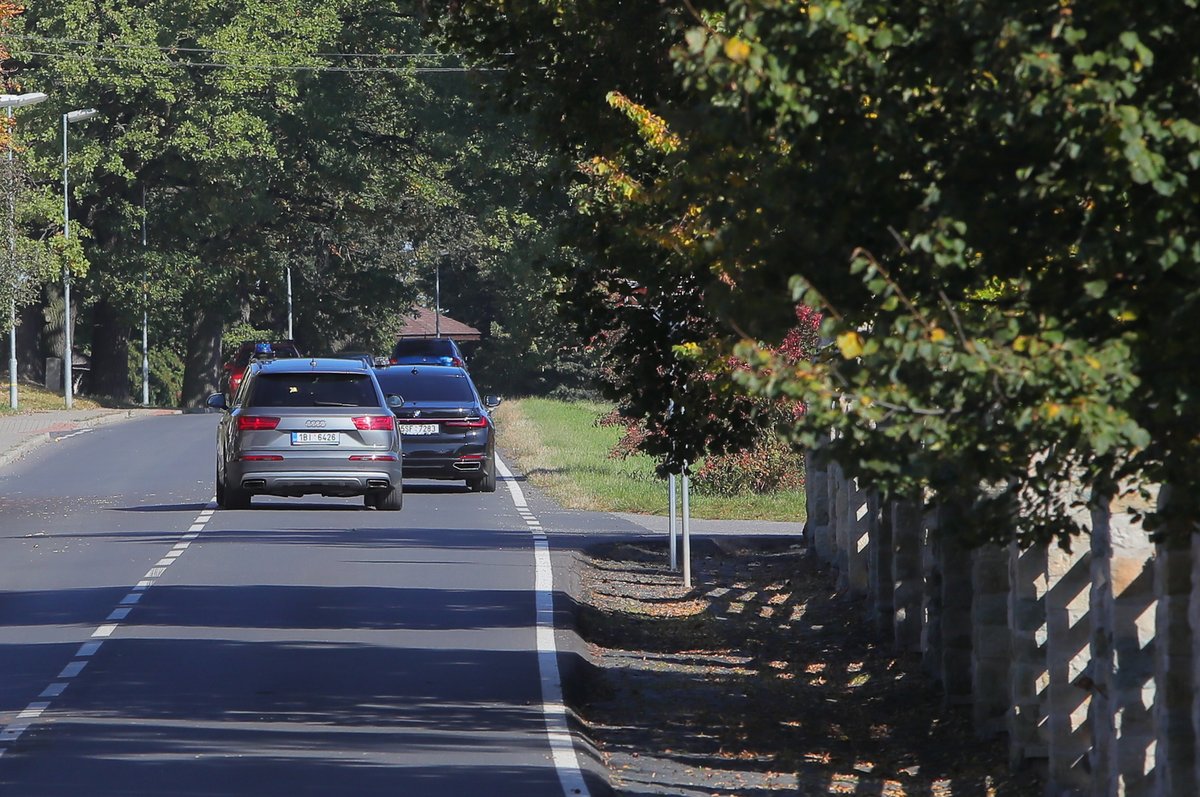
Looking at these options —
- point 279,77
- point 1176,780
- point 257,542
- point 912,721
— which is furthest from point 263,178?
point 1176,780

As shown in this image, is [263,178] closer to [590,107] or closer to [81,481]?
[81,481]

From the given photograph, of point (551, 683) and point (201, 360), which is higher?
point (201, 360)

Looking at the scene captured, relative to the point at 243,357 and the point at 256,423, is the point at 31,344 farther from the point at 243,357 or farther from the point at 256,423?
the point at 256,423

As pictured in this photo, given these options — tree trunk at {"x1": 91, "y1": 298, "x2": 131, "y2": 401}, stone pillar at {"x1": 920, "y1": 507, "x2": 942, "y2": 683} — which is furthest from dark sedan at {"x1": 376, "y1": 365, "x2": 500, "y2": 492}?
tree trunk at {"x1": 91, "y1": 298, "x2": 131, "y2": 401}

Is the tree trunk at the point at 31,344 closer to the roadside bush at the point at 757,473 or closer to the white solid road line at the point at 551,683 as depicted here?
the roadside bush at the point at 757,473

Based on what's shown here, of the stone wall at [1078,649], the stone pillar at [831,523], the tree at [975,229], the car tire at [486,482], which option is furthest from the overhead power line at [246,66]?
the tree at [975,229]

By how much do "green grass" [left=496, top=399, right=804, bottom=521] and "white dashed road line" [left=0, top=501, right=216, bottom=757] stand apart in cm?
823

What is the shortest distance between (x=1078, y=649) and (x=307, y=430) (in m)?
14.0

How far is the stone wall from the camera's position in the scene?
847cm

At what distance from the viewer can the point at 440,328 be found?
381 ft

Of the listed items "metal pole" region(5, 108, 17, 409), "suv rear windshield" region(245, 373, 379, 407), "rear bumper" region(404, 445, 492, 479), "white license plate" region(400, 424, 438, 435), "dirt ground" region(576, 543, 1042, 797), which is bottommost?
"dirt ground" region(576, 543, 1042, 797)

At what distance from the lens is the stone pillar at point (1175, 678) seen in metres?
8.37

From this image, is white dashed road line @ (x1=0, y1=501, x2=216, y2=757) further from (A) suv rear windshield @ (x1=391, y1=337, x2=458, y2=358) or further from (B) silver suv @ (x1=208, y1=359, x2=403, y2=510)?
(A) suv rear windshield @ (x1=391, y1=337, x2=458, y2=358)

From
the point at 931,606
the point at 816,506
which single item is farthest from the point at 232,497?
the point at 931,606
